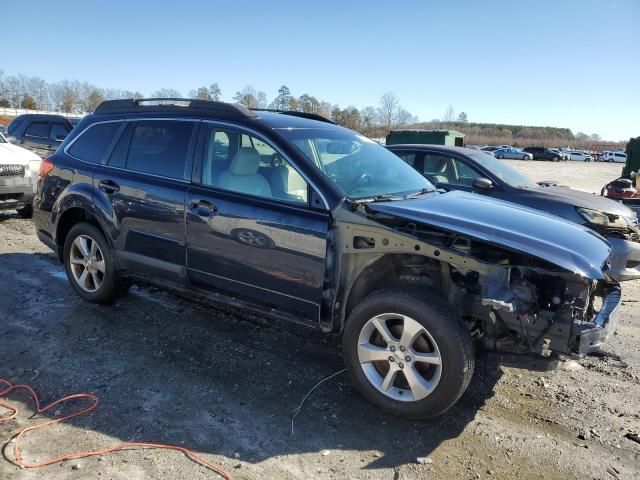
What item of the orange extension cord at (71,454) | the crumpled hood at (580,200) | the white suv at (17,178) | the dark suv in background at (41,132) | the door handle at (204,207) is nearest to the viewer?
the orange extension cord at (71,454)

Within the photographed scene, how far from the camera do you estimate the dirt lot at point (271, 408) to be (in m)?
2.81

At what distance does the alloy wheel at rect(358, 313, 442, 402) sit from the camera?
3.12m

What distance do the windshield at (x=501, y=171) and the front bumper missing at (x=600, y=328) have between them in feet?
12.9

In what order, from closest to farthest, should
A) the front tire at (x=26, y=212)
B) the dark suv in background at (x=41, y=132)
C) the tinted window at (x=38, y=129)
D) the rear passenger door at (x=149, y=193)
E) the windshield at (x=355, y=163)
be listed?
the windshield at (x=355, y=163), the rear passenger door at (x=149, y=193), the front tire at (x=26, y=212), the dark suv in background at (x=41, y=132), the tinted window at (x=38, y=129)

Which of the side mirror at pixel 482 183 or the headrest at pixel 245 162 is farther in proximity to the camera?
the side mirror at pixel 482 183

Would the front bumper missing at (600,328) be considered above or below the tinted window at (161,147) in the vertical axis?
below

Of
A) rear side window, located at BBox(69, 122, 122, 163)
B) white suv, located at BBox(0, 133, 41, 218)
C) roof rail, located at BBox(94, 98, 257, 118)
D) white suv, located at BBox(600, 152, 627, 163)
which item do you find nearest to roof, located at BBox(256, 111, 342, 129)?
roof rail, located at BBox(94, 98, 257, 118)

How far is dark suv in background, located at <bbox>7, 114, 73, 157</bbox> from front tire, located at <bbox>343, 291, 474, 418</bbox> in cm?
1294

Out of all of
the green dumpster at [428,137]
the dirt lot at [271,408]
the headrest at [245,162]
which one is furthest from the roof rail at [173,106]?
the green dumpster at [428,137]

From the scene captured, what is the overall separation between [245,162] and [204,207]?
0.47 meters

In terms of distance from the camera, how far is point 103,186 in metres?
4.61

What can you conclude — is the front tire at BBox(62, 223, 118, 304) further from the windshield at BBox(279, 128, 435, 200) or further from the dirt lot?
the windshield at BBox(279, 128, 435, 200)

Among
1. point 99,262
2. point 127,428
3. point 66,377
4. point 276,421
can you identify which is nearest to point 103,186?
point 99,262

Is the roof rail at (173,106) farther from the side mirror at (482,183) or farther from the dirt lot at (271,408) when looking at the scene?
the side mirror at (482,183)
